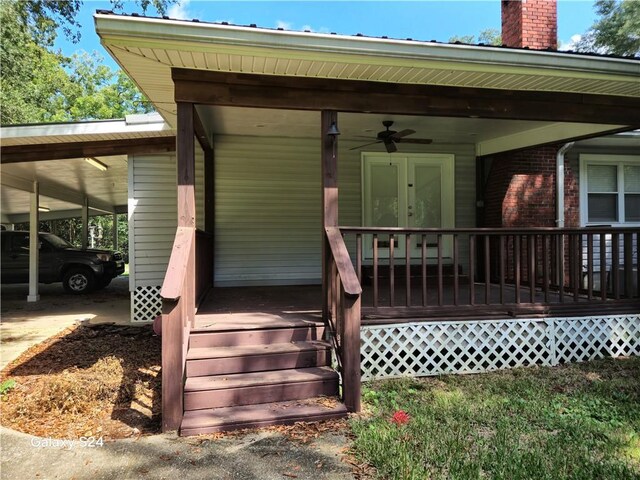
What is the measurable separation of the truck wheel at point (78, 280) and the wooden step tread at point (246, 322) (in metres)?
7.78

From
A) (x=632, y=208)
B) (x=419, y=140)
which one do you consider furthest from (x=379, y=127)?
(x=632, y=208)

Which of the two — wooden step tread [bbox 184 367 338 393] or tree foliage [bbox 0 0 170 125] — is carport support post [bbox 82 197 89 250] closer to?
tree foliage [bbox 0 0 170 125]

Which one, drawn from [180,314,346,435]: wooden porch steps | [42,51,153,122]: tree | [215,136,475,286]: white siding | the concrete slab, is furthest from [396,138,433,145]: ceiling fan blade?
[42,51,153,122]: tree

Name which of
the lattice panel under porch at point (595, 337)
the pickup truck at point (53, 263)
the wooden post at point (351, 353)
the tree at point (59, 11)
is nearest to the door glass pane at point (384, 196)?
the lattice panel under porch at point (595, 337)

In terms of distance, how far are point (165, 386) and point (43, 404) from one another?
1372 millimetres

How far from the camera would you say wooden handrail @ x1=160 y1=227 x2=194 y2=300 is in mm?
3184

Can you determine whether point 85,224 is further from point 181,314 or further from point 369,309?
point 369,309

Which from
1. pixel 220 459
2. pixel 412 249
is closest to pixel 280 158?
pixel 412 249

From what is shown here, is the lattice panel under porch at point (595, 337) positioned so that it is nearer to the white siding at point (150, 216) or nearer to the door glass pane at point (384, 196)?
the door glass pane at point (384, 196)

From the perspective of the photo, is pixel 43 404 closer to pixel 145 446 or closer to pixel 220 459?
pixel 145 446

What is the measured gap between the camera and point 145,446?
298 cm

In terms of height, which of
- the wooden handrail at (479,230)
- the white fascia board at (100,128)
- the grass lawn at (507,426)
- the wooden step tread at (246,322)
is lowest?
the grass lawn at (507,426)

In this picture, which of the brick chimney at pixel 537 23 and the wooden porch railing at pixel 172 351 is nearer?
the wooden porch railing at pixel 172 351

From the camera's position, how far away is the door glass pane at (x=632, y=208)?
8.22 meters
